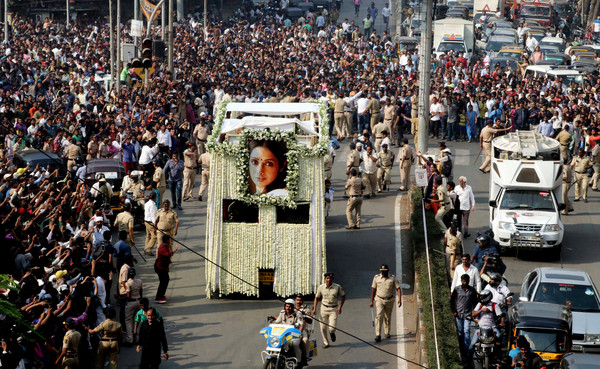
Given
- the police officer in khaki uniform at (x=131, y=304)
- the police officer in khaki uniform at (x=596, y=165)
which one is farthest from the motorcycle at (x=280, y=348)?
the police officer in khaki uniform at (x=596, y=165)

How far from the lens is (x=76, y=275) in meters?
19.7

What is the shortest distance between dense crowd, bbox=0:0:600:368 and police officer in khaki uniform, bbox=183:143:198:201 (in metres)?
1.51

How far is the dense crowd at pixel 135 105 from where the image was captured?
19469 mm

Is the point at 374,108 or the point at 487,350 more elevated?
the point at 374,108

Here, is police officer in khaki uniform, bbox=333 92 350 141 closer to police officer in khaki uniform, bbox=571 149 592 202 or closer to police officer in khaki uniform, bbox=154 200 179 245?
police officer in khaki uniform, bbox=571 149 592 202

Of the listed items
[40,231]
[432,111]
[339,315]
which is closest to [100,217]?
[40,231]

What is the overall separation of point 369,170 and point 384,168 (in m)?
0.91

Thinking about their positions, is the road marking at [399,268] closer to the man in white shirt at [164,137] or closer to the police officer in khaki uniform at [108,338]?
the police officer in khaki uniform at [108,338]

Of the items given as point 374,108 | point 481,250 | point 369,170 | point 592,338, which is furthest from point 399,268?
point 374,108

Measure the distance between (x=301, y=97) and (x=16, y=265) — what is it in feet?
63.9

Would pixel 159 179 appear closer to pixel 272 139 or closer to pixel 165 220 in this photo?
pixel 165 220

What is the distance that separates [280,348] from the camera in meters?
18.0

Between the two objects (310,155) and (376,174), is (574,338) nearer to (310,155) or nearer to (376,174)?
(310,155)

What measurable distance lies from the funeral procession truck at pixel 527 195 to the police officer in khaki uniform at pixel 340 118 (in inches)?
352
